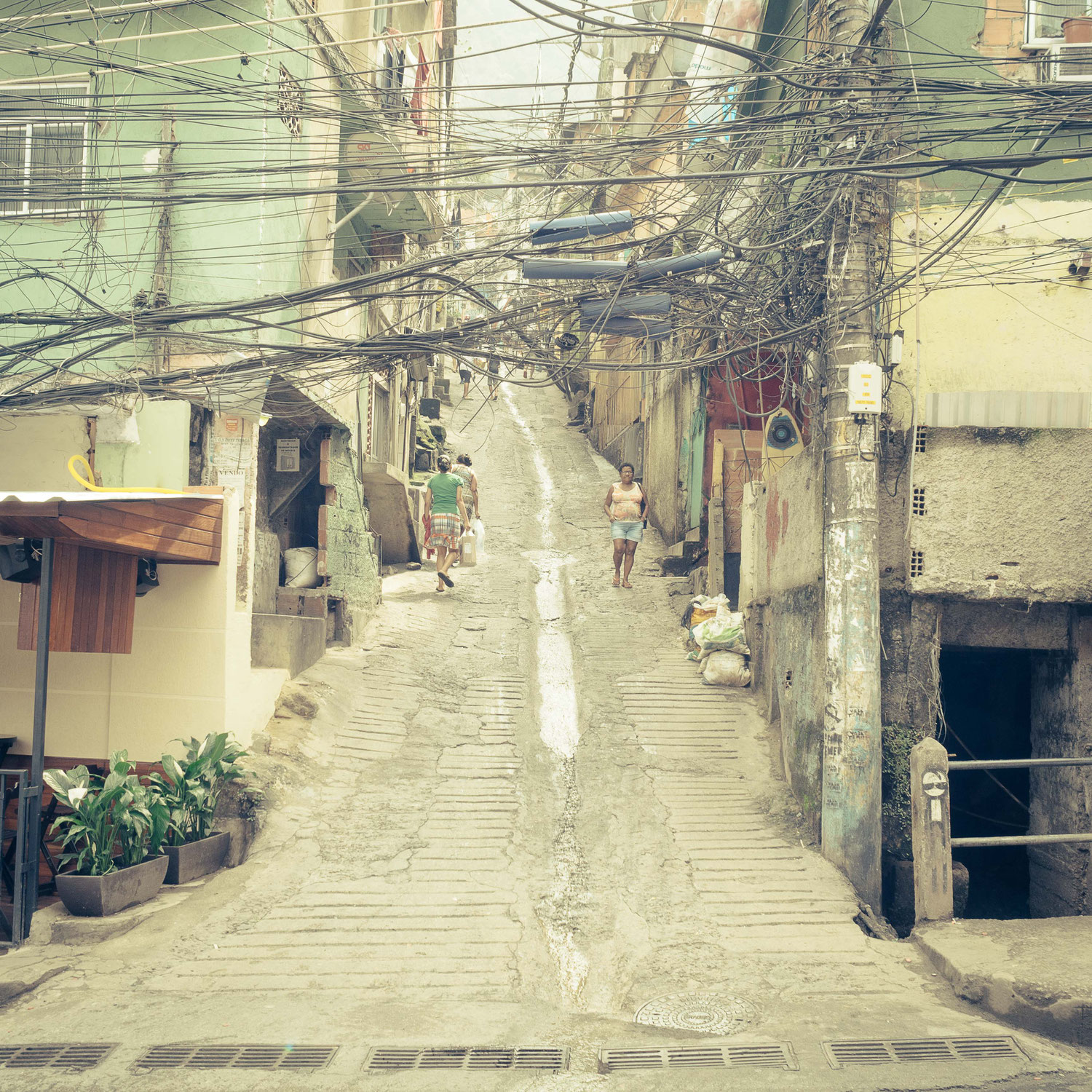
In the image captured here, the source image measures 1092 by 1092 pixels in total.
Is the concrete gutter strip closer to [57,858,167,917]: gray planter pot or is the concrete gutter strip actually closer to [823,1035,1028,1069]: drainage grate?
[823,1035,1028,1069]: drainage grate

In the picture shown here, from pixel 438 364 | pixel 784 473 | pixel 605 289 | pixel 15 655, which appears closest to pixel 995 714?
pixel 784 473

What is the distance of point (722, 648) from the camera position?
10.7m

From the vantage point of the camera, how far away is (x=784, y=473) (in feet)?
31.7

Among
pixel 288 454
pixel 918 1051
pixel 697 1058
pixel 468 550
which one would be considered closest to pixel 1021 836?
pixel 918 1051

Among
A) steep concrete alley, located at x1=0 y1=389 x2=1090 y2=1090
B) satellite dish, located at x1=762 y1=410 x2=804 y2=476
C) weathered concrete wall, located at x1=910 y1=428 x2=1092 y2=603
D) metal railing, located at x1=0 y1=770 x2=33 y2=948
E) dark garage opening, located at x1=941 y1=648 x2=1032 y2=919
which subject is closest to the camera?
steep concrete alley, located at x1=0 y1=389 x2=1090 y2=1090

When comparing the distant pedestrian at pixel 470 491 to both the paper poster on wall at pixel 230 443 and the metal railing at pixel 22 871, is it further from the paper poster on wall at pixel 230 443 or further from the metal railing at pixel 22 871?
the metal railing at pixel 22 871

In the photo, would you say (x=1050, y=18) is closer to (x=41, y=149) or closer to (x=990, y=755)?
(x=990, y=755)

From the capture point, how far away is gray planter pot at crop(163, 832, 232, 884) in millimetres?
6875

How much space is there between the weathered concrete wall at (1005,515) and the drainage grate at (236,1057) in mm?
5729

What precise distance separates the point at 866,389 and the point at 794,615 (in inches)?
96.4

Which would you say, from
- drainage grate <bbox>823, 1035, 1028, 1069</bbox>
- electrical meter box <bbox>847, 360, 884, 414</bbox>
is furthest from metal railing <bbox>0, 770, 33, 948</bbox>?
electrical meter box <bbox>847, 360, 884, 414</bbox>

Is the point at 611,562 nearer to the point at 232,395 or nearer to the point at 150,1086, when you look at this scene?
the point at 232,395

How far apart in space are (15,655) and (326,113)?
5271 mm

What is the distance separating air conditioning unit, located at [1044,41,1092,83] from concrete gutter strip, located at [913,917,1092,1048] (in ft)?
A: 24.1
